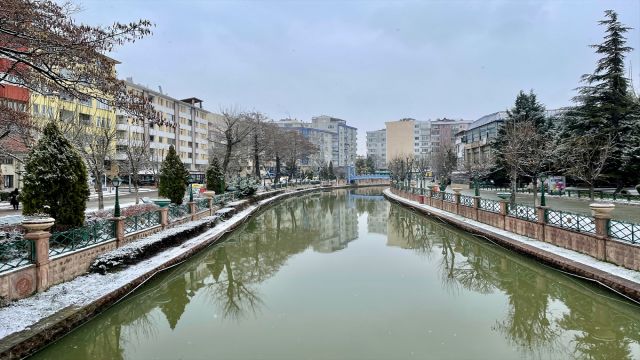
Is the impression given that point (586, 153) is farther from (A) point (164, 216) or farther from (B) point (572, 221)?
(A) point (164, 216)

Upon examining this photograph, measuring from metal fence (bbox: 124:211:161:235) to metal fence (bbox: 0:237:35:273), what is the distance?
4386 millimetres

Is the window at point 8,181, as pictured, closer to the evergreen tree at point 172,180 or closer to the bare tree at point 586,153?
the evergreen tree at point 172,180

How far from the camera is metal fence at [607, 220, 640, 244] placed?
34.5ft

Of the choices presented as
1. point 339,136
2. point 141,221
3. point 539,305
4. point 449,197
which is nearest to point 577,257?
point 539,305

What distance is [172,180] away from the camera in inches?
898

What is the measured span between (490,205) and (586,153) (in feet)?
45.4

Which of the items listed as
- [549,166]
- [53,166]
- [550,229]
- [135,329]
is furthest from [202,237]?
[549,166]

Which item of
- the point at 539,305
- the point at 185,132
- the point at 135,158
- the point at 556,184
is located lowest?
the point at 539,305

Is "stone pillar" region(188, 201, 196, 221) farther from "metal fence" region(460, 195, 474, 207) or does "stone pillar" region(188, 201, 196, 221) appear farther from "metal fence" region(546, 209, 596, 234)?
"metal fence" region(546, 209, 596, 234)

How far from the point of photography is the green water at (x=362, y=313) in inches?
292

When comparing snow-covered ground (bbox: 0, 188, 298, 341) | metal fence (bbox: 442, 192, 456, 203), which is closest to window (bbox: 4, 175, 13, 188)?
snow-covered ground (bbox: 0, 188, 298, 341)

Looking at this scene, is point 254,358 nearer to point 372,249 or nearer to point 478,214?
point 372,249

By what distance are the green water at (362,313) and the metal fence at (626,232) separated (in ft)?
5.36

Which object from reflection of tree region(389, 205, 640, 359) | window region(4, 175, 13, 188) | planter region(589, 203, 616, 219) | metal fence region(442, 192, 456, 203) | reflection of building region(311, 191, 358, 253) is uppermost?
window region(4, 175, 13, 188)
